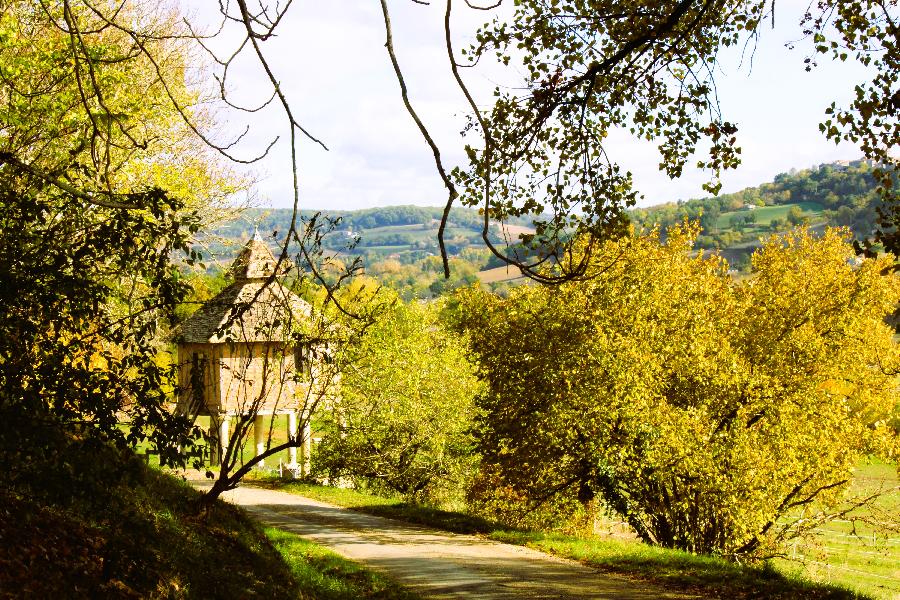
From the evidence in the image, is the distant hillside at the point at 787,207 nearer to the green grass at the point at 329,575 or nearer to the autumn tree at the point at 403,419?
the autumn tree at the point at 403,419

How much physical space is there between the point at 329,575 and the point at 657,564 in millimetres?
4898

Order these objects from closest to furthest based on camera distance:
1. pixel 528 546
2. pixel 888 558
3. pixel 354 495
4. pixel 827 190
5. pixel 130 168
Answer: pixel 528 546, pixel 130 168, pixel 354 495, pixel 888 558, pixel 827 190

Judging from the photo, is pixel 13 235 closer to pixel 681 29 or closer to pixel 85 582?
pixel 85 582

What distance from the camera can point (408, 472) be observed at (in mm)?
22656

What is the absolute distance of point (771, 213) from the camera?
11538cm

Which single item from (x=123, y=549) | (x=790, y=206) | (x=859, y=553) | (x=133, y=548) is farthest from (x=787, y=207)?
(x=123, y=549)

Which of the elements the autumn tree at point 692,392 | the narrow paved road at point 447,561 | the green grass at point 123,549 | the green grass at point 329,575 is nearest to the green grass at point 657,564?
the narrow paved road at point 447,561

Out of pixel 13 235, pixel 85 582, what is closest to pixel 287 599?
pixel 85 582

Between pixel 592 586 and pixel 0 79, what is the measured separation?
31.5 ft

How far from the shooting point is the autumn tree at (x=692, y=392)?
55.5ft

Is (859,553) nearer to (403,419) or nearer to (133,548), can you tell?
(403,419)

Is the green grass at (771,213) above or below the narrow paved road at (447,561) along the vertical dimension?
above

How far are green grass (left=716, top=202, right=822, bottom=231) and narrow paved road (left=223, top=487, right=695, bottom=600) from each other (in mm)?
99787

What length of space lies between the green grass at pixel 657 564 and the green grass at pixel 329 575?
3.66 meters
